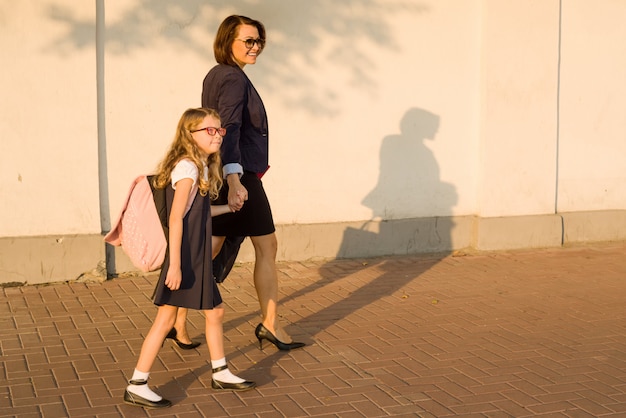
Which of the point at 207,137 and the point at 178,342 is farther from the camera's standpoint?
the point at 178,342

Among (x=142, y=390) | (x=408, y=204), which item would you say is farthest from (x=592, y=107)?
(x=142, y=390)

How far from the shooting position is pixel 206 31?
8.32 m

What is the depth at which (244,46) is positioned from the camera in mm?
6047

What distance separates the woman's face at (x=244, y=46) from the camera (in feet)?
19.8

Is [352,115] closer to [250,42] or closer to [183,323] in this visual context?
[250,42]

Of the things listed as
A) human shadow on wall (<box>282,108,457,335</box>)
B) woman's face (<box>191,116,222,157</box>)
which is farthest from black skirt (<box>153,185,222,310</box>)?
human shadow on wall (<box>282,108,457,335</box>)

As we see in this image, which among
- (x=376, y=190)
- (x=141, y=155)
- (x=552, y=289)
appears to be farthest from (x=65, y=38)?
(x=552, y=289)

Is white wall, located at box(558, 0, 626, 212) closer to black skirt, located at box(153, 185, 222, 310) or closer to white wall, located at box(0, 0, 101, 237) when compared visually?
white wall, located at box(0, 0, 101, 237)

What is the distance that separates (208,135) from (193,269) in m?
0.70

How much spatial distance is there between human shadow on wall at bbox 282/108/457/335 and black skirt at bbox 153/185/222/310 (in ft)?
11.6

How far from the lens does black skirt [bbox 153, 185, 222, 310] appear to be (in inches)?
206

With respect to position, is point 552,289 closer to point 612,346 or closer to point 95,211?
point 612,346

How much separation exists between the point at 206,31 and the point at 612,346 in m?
4.08

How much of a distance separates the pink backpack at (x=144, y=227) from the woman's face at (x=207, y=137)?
322mm
